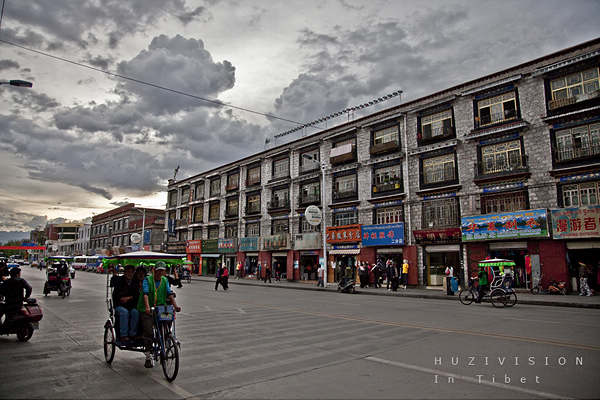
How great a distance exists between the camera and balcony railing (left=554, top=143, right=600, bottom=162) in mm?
20812

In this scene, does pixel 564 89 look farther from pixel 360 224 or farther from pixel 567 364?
pixel 567 364

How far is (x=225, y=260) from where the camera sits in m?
47.2

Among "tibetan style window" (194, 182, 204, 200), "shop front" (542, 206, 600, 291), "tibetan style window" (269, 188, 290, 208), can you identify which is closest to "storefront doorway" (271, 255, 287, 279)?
"tibetan style window" (269, 188, 290, 208)

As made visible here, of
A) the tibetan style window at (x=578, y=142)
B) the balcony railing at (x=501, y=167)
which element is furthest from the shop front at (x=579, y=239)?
the balcony railing at (x=501, y=167)

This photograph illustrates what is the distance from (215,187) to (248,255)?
40.4 ft

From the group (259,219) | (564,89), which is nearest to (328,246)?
(259,219)

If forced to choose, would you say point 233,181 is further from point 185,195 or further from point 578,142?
point 578,142

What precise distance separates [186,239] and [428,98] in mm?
39516

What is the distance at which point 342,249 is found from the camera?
109 feet

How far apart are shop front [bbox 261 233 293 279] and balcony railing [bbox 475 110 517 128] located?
19.9 m

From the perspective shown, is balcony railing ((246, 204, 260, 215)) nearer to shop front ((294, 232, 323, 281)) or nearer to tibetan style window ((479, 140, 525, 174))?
shop front ((294, 232, 323, 281))

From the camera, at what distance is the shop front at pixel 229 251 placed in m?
45.4

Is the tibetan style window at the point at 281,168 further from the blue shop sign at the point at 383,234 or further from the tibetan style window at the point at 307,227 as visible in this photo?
the blue shop sign at the point at 383,234

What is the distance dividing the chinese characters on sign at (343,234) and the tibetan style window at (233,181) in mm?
17186
